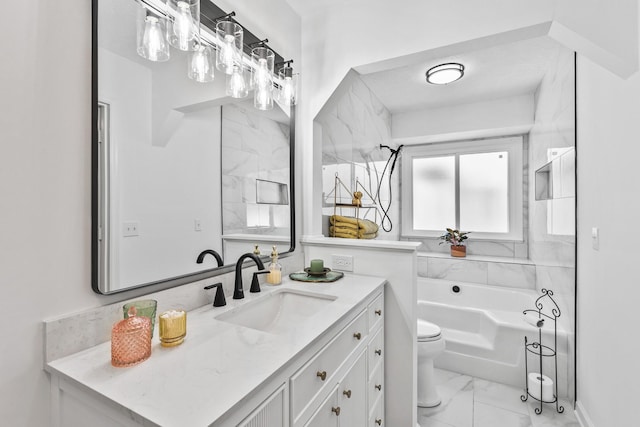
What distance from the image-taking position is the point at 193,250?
1.25 meters

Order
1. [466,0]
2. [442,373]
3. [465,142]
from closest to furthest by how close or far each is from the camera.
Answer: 1. [466,0]
2. [442,373]
3. [465,142]

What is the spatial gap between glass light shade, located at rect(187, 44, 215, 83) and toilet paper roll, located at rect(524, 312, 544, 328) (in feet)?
8.89

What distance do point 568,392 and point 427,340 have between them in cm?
107

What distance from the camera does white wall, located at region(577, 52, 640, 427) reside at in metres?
1.28

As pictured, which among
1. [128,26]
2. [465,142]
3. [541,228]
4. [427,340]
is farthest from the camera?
[465,142]

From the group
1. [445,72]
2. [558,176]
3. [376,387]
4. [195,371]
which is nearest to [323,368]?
[195,371]

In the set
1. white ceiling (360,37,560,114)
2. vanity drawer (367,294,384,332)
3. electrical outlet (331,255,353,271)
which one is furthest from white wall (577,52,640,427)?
electrical outlet (331,255,353,271)

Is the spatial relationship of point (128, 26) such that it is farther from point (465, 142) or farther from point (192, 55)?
point (465, 142)

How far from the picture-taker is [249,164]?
5.09ft

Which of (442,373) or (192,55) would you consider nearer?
(192,55)

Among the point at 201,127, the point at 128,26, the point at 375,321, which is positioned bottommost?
the point at 375,321

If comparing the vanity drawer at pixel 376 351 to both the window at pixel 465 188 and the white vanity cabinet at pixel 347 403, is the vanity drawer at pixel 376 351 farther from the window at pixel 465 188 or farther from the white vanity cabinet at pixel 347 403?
the window at pixel 465 188

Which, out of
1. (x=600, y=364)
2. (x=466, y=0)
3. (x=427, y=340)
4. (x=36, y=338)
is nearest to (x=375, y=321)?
(x=427, y=340)

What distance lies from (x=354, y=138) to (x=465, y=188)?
2099 millimetres
